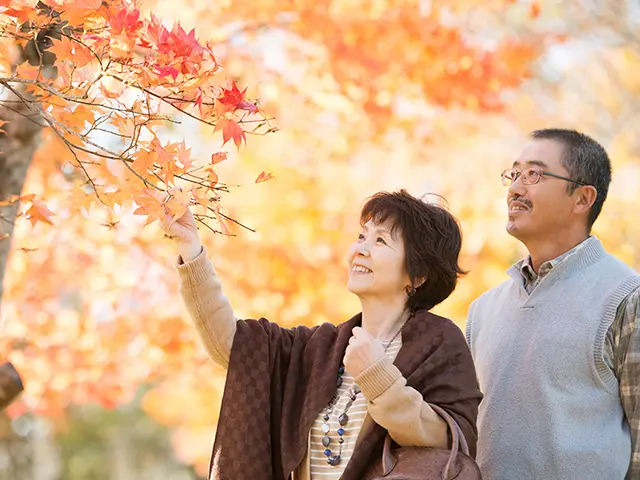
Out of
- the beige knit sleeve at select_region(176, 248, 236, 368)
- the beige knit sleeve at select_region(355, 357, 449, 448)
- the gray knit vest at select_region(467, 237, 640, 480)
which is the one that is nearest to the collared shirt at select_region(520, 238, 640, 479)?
the gray knit vest at select_region(467, 237, 640, 480)

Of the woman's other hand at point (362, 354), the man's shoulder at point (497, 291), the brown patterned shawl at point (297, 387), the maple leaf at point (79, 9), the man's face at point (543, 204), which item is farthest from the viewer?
the man's shoulder at point (497, 291)

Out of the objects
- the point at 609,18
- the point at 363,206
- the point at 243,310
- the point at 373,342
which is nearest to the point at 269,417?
the point at 373,342

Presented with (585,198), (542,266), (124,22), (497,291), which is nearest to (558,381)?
(542,266)

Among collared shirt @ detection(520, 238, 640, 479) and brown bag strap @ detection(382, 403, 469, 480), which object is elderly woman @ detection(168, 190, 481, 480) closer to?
brown bag strap @ detection(382, 403, 469, 480)

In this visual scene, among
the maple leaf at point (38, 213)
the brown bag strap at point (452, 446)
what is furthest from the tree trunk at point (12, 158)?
the brown bag strap at point (452, 446)

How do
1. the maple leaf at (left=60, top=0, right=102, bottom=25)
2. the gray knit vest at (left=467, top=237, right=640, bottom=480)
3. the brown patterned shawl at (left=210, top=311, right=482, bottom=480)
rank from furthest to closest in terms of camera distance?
the gray knit vest at (left=467, top=237, right=640, bottom=480)
the brown patterned shawl at (left=210, top=311, right=482, bottom=480)
the maple leaf at (left=60, top=0, right=102, bottom=25)

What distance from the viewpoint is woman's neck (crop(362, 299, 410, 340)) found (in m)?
2.44

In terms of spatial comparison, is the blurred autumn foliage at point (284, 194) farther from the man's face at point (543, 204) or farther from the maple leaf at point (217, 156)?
the maple leaf at point (217, 156)

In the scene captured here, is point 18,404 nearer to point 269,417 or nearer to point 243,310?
point 243,310

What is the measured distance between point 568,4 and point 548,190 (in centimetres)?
534

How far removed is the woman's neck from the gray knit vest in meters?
0.45

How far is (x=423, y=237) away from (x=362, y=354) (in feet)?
1.53

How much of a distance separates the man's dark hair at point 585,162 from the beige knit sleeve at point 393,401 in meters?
1.00

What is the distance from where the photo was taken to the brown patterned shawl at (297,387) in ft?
7.38
